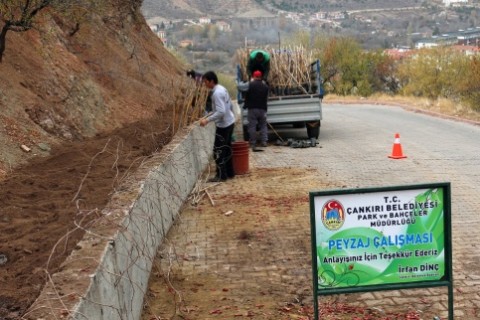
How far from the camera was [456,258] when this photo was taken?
7141mm

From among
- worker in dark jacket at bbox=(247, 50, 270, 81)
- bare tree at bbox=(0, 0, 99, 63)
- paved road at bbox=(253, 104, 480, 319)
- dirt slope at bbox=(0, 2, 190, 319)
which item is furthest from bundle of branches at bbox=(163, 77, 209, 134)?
worker in dark jacket at bbox=(247, 50, 270, 81)

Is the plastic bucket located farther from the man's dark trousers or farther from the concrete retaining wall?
the concrete retaining wall

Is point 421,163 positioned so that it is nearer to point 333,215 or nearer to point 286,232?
point 286,232

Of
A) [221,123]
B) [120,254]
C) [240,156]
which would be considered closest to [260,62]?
[240,156]

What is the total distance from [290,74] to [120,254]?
12.8 meters

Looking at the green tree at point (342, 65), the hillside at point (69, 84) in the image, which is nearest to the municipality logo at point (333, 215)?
the hillside at point (69, 84)

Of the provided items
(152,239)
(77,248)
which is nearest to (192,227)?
(152,239)

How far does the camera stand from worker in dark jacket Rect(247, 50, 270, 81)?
17.5 m

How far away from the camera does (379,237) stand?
509 centimetres

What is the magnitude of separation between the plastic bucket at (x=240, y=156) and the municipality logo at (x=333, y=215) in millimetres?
7032

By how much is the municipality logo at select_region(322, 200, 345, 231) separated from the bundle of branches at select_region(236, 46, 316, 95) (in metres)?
12.6

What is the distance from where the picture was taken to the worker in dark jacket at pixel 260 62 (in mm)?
17500

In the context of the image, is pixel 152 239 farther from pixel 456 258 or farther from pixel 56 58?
pixel 56 58

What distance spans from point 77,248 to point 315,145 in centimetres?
1188
